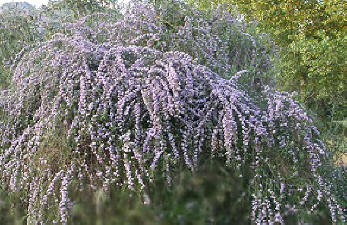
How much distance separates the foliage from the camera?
9.08 m

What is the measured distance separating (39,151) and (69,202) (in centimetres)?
46

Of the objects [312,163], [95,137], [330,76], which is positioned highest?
[330,76]

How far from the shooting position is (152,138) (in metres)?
2.53

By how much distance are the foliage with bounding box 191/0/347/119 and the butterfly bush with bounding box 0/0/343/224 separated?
270 inches

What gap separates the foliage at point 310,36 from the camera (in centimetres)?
908

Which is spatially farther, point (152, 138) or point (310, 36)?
point (310, 36)

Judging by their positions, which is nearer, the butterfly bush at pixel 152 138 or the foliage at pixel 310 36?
the butterfly bush at pixel 152 138

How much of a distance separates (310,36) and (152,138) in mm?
9317

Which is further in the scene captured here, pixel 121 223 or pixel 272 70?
pixel 272 70

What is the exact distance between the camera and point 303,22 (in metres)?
10.2

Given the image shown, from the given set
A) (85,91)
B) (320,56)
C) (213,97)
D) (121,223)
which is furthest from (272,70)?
(320,56)

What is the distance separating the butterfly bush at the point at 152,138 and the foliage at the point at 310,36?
6863 millimetres

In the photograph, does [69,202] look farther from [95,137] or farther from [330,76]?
[330,76]

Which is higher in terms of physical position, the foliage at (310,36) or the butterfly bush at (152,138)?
the foliage at (310,36)
